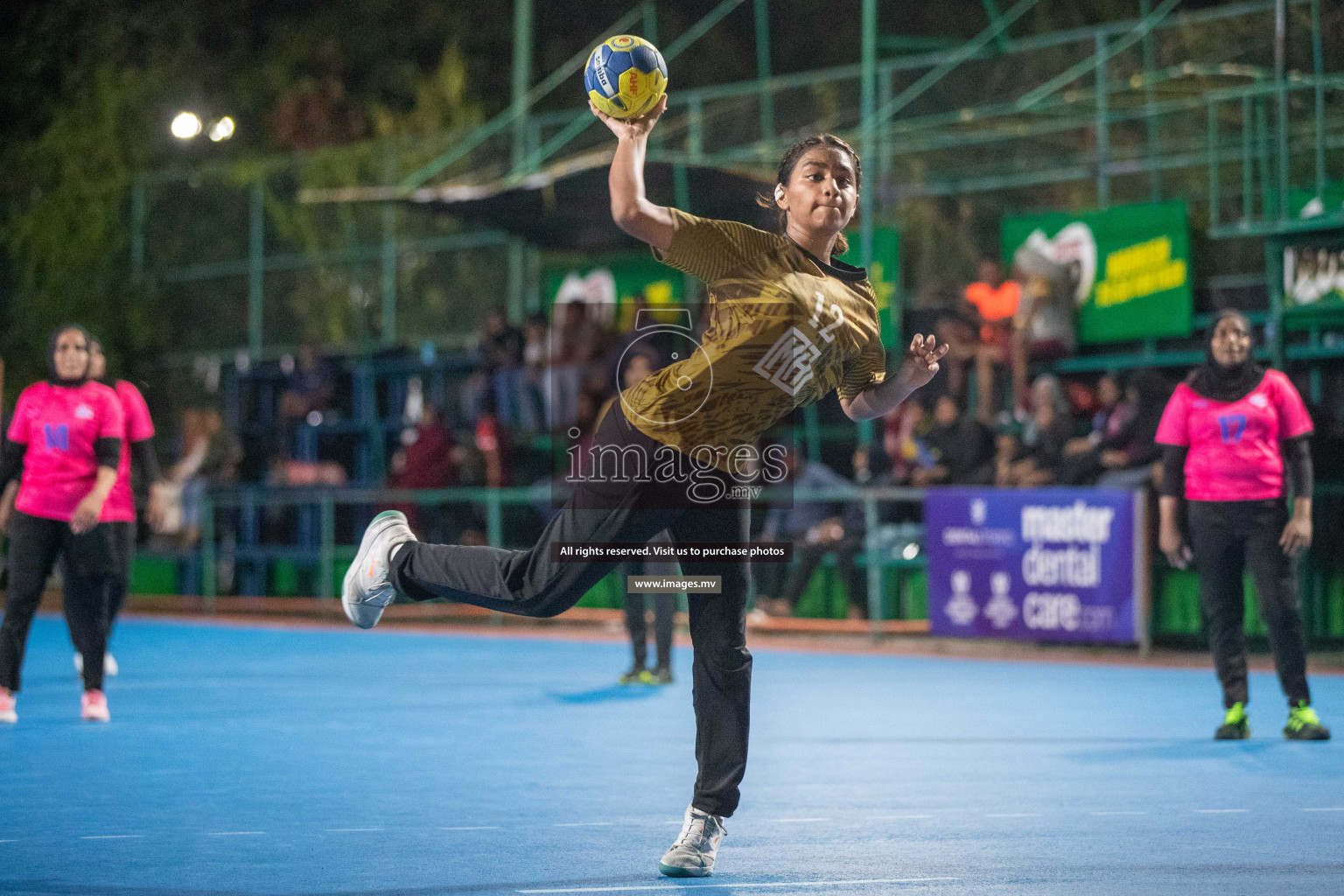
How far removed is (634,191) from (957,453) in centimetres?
1217

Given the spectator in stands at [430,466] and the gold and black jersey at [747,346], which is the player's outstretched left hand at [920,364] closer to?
the gold and black jersey at [747,346]

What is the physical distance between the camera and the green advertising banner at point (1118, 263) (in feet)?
57.1

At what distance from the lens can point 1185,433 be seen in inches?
376

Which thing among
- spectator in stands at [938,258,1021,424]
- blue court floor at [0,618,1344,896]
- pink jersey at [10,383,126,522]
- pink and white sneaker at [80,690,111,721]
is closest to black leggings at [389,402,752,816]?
blue court floor at [0,618,1344,896]

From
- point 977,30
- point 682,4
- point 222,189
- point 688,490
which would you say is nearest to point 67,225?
point 222,189

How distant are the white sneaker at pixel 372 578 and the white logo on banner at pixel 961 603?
33.0ft

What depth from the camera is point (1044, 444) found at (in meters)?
16.2

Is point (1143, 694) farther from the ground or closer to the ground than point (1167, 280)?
closer to the ground

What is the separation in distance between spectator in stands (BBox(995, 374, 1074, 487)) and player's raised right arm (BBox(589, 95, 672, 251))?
11.1 metres

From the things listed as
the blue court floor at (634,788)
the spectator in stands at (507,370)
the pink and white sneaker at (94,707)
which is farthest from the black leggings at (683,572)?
the spectator in stands at (507,370)

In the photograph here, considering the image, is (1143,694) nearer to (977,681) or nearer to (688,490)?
(977,681)

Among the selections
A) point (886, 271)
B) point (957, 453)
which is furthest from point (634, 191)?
point (886, 271)

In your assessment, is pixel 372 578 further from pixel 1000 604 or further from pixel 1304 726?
pixel 1000 604

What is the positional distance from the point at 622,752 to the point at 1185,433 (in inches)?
143
